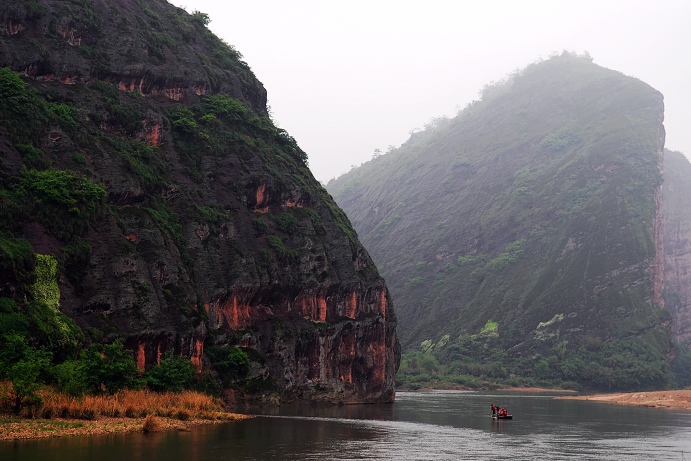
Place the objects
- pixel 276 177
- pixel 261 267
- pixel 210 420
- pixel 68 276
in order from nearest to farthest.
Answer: pixel 210 420, pixel 68 276, pixel 261 267, pixel 276 177

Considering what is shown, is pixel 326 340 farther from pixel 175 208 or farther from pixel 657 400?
pixel 657 400

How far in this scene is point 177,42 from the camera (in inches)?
4387

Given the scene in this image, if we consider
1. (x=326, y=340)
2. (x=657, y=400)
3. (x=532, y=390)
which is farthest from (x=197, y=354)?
(x=532, y=390)

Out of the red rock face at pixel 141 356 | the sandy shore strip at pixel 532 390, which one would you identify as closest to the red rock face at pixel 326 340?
the red rock face at pixel 141 356

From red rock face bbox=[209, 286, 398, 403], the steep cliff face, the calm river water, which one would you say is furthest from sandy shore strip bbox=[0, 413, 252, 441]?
red rock face bbox=[209, 286, 398, 403]

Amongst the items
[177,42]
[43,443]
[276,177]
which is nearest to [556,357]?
[276,177]

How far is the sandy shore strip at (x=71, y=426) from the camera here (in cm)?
4478

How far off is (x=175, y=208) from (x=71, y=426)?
4383 centimetres

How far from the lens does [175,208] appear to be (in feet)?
297

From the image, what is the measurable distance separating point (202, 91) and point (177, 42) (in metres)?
8.89

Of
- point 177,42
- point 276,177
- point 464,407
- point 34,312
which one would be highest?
point 177,42

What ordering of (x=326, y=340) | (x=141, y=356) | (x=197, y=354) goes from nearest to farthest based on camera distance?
(x=141, y=356)
(x=197, y=354)
(x=326, y=340)

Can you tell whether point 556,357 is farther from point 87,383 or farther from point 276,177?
point 87,383

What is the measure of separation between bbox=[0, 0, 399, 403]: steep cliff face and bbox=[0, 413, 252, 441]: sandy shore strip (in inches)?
527
